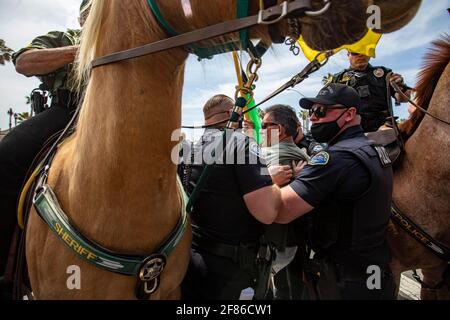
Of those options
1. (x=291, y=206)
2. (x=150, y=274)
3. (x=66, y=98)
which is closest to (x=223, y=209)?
Answer: (x=291, y=206)

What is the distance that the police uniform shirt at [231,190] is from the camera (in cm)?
188

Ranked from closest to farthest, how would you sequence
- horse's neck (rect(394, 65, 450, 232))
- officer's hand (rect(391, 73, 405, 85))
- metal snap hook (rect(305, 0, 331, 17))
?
metal snap hook (rect(305, 0, 331, 17))
horse's neck (rect(394, 65, 450, 232))
officer's hand (rect(391, 73, 405, 85))

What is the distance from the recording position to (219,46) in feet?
4.23

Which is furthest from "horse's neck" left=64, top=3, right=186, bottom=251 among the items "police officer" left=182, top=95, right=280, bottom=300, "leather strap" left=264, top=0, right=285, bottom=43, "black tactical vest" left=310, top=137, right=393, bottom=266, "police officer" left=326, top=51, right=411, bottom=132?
"police officer" left=326, top=51, right=411, bottom=132

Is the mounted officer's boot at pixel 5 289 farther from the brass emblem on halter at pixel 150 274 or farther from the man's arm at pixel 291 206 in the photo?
the man's arm at pixel 291 206

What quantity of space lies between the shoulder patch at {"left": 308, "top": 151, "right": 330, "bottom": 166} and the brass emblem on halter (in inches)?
47.5

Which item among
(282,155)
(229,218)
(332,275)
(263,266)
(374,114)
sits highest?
(374,114)

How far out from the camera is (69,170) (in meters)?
1.55

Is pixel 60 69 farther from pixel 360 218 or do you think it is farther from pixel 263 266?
pixel 360 218

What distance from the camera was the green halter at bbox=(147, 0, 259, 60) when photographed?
109cm

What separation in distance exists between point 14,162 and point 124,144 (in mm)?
1259

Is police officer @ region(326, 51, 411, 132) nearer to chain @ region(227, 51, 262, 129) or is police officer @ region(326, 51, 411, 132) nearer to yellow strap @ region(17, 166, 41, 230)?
chain @ region(227, 51, 262, 129)

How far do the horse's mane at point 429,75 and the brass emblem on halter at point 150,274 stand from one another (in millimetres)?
2609
